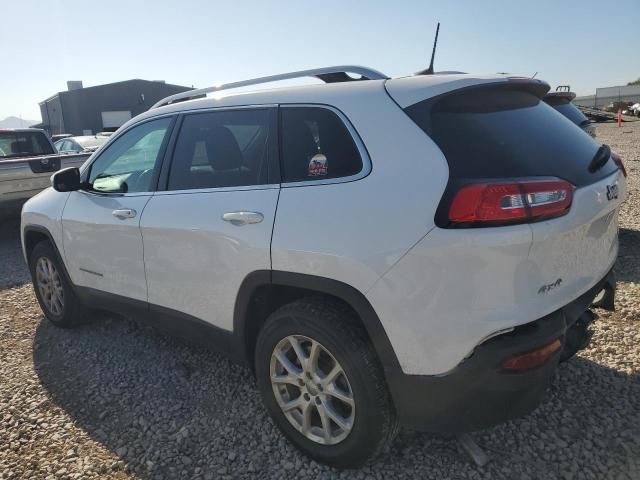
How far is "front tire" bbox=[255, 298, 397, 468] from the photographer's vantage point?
6.84ft

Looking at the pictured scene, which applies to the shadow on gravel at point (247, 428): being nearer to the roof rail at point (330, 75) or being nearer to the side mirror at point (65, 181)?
the side mirror at point (65, 181)

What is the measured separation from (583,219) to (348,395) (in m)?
1.25

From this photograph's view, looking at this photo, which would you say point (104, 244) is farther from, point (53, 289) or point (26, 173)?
point (26, 173)

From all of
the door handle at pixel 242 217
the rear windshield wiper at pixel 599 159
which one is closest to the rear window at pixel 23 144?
the door handle at pixel 242 217

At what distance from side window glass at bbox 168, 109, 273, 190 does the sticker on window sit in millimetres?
288

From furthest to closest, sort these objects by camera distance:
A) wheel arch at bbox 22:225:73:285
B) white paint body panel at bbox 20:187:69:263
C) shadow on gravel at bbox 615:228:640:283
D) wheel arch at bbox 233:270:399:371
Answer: shadow on gravel at bbox 615:228:640:283 < wheel arch at bbox 22:225:73:285 < white paint body panel at bbox 20:187:69:263 < wheel arch at bbox 233:270:399:371

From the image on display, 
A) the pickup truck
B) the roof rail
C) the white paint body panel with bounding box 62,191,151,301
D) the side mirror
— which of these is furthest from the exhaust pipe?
the pickup truck

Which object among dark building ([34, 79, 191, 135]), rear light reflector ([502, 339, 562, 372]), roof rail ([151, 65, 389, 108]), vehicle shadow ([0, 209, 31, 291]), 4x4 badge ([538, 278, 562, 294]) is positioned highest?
dark building ([34, 79, 191, 135])

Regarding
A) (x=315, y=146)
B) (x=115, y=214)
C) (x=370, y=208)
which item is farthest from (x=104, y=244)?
(x=370, y=208)

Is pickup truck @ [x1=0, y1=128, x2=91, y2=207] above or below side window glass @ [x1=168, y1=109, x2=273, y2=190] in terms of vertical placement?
below

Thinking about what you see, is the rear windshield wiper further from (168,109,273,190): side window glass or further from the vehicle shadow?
the vehicle shadow

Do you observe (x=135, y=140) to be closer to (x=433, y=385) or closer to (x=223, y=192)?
→ (x=223, y=192)

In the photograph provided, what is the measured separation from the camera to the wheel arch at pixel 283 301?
2.01m

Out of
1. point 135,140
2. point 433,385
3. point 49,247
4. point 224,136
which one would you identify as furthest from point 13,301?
point 433,385
